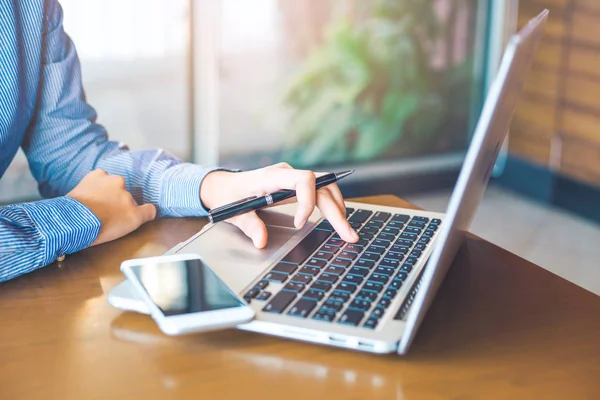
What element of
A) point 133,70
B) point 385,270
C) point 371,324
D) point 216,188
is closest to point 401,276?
point 385,270

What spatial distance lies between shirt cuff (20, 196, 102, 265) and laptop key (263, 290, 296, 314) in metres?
0.30

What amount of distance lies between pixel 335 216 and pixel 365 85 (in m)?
2.30

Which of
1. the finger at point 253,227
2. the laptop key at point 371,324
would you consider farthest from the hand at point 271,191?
the laptop key at point 371,324

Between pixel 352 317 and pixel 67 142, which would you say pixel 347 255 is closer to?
pixel 352 317

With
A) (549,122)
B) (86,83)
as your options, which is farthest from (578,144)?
(86,83)

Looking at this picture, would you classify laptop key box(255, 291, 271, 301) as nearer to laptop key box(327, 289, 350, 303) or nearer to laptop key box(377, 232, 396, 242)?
laptop key box(327, 289, 350, 303)

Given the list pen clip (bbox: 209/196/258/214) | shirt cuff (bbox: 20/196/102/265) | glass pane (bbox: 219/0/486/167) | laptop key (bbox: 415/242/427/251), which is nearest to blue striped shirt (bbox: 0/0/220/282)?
shirt cuff (bbox: 20/196/102/265)

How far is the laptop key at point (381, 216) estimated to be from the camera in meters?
0.95

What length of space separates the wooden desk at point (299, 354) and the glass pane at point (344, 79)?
2.20 m

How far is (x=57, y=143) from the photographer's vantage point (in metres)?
1.17

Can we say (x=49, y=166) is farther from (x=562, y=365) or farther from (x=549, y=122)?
(x=549, y=122)

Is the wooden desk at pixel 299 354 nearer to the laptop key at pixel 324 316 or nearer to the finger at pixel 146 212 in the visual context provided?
the laptop key at pixel 324 316

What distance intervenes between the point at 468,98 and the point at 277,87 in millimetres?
964

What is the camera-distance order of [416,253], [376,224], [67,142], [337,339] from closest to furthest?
[337,339]
[416,253]
[376,224]
[67,142]
